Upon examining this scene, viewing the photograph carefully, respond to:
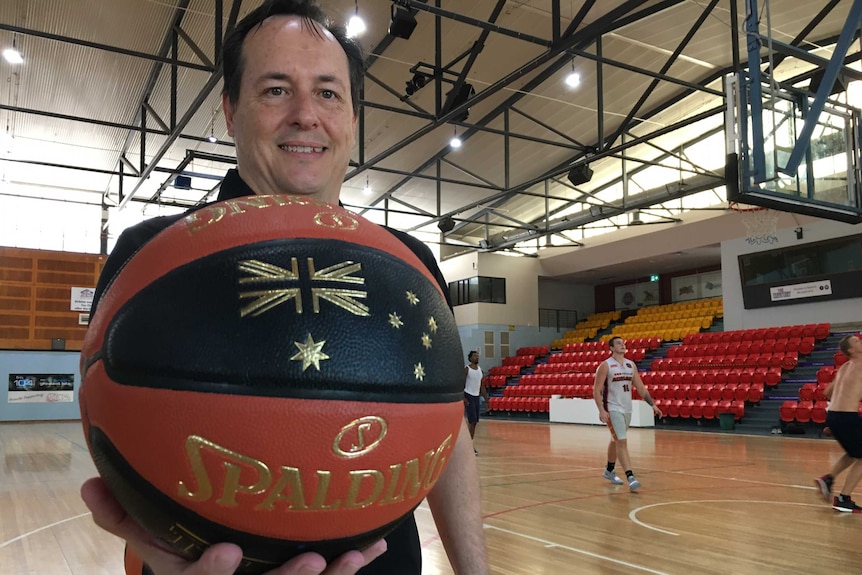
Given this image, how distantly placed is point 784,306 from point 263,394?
16.0m

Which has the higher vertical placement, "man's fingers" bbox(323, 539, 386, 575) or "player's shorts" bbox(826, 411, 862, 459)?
"man's fingers" bbox(323, 539, 386, 575)

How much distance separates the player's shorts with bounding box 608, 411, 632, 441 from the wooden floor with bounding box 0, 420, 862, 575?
48cm

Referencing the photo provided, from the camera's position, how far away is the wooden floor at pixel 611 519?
3609 millimetres

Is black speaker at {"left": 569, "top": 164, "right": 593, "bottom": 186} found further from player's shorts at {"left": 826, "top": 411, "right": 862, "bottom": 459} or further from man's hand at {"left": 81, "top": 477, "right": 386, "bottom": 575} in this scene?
man's hand at {"left": 81, "top": 477, "right": 386, "bottom": 575}

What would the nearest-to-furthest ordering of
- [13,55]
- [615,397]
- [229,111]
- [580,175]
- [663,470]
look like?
[229,111] → [615,397] → [663,470] → [13,55] → [580,175]

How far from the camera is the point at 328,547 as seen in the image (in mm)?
707

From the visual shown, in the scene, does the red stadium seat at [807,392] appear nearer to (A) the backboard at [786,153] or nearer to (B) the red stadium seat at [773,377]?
(B) the red stadium seat at [773,377]

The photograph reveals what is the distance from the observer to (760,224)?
14094mm

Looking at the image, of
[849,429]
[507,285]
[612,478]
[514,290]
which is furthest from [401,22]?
[514,290]

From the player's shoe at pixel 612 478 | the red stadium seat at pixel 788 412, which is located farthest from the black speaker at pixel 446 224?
the player's shoe at pixel 612 478

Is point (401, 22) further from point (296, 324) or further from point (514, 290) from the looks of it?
point (514, 290)

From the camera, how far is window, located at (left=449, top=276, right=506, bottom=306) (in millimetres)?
20562

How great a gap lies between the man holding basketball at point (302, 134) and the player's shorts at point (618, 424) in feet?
18.4

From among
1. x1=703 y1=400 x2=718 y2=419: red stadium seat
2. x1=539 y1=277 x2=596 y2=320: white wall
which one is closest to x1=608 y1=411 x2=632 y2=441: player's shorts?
x1=703 y1=400 x2=718 y2=419: red stadium seat
